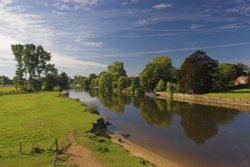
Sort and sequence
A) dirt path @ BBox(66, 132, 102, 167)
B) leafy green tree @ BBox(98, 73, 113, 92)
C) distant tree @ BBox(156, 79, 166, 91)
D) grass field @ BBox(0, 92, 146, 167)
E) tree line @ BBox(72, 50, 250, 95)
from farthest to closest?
leafy green tree @ BBox(98, 73, 113, 92) → distant tree @ BBox(156, 79, 166, 91) → tree line @ BBox(72, 50, 250, 95) → grass field @ BBox(0, 92, 146, 167) → dirt path @ BBox(66, 132, 102, 167)

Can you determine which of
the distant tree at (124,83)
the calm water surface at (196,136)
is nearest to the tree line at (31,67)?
the distant tree at (124,83)

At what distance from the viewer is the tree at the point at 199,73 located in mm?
73375

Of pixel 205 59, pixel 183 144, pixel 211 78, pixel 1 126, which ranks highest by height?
pixel 205 59

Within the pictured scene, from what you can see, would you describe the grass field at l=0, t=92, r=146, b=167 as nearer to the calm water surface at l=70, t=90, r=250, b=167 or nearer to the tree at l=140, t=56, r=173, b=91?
the calm water surface at l=70, t=90, r=250, b=167

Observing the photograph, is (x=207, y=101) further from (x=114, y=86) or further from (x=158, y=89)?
(x=114, y=86)

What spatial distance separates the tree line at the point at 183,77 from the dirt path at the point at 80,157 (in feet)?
194

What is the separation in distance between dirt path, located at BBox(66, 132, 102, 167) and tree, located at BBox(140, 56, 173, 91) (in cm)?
7785

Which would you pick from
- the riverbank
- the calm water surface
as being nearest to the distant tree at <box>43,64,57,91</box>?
the riverbank

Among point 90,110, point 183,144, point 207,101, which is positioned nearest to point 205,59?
point 207,101

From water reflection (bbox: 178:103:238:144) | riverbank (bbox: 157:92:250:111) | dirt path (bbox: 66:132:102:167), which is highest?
riverbank (bbox: 157:92:250:111)

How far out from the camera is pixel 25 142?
824 inches

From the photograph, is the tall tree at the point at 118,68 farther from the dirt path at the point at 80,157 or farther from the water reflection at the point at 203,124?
the dirt path at the point at 80,157

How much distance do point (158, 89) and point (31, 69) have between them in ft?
154

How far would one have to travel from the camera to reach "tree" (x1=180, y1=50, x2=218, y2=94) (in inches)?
2889
